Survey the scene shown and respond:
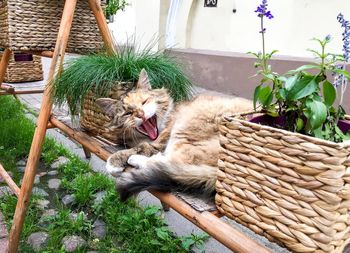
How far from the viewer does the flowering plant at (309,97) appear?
0.68m


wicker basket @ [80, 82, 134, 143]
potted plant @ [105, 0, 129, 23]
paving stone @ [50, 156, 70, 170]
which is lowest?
paving stone @ [50, 156, 70, 170]

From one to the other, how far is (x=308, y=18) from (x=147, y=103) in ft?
8.49

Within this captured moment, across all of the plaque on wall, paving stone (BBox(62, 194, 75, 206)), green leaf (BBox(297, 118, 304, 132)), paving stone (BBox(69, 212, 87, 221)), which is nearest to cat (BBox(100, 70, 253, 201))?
green leaf (BBox(297, 118, 304, 132))

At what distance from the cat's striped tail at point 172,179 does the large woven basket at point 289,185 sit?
140 mm

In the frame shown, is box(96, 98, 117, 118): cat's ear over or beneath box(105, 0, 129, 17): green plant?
beneath

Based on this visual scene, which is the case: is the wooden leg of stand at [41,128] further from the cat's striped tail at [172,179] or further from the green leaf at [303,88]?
the green leaf at [303,88]

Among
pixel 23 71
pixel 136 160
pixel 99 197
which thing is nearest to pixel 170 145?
pixel 136 160

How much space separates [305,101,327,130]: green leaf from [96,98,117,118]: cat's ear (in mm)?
745

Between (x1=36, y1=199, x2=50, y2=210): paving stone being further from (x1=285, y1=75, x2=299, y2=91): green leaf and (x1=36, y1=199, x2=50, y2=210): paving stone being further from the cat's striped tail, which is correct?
(x1=285, y1=75, x2=299, y2=91): green leaf

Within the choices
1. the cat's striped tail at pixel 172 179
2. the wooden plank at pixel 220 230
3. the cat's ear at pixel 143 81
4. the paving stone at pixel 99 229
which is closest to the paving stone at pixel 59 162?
the paving stone at pixel 99 229

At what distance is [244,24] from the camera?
3887 mm

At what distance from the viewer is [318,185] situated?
1.92 ft

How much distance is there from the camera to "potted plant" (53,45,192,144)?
1.26m

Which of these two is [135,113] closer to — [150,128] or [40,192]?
[150,128]
